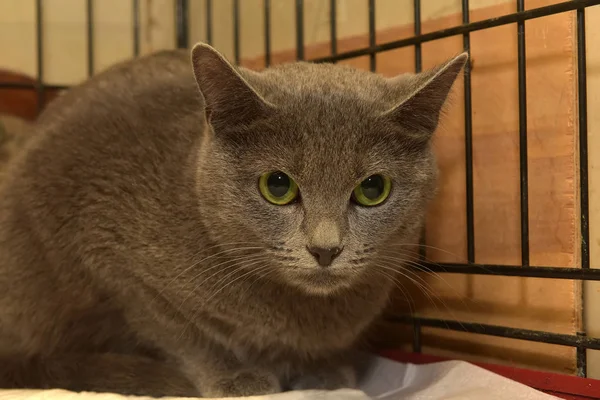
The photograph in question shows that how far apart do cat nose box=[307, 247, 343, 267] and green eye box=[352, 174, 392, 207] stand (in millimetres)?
117

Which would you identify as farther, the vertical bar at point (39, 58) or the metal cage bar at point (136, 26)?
the metal cage bar at point (136, 26)

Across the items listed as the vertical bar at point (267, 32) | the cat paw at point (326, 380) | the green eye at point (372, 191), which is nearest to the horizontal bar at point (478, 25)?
the vertical bar at point (267, 32)

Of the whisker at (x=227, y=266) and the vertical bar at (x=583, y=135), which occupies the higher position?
the vertical bar at (x=583, y=135)

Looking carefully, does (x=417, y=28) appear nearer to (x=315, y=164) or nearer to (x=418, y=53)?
(x=418, y=53)

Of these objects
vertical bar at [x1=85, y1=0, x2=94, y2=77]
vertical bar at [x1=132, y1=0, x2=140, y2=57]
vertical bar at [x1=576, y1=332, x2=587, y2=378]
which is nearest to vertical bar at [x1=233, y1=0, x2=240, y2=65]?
vertical bar at [x1=132, y1=0, x2=140, y2=57]

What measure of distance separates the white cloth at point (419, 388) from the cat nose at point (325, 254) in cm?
32

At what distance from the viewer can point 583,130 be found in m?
1.15

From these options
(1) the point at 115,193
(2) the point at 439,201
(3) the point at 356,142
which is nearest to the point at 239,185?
(3) the point at 356,142

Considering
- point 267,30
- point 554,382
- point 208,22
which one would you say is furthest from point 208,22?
point 554,382

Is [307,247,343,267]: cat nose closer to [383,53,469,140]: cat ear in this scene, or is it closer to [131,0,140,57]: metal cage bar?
[383,53,469,140]: cat ear

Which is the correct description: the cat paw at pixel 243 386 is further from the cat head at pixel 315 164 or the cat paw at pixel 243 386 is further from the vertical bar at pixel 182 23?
the vertical bar at pixel 182 23

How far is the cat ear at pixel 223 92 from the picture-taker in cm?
102

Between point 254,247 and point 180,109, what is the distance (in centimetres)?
43

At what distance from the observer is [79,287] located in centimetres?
132
